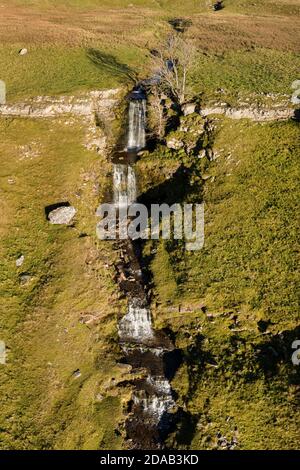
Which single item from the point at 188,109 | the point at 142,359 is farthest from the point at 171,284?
the point at 188,109

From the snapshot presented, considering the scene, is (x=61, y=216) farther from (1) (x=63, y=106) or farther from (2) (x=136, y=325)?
(1) (x=63, y=106)

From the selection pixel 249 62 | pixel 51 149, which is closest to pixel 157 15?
pixel 249 62

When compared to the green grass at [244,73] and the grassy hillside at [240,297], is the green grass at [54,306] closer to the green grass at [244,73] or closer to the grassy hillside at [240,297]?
the grassy hillside at [240,297]

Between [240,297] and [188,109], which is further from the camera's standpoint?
[188,109]

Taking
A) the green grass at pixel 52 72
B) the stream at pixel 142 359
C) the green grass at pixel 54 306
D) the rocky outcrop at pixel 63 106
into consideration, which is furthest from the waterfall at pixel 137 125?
the stream at pixel 142 359

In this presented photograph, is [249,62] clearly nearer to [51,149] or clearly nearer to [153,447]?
[51,149]

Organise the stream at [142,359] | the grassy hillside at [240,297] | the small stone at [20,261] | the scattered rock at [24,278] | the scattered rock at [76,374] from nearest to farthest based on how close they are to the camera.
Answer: the grassy hillside at [240,297] < the stream at [142,359] < the scattered rock at [76,374] < the scattered rock at [24,278] < the small stone at [20,261]

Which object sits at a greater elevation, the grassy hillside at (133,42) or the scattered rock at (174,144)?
the grassy hillside at (133,42)
